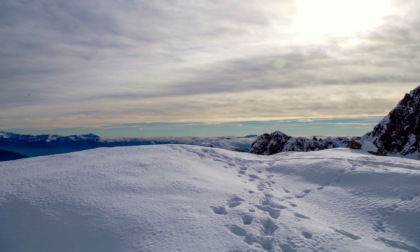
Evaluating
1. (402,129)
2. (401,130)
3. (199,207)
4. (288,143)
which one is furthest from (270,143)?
(199,207)

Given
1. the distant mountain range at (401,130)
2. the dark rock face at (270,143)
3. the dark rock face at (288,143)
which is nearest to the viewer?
the distant mountain range at (401,130)

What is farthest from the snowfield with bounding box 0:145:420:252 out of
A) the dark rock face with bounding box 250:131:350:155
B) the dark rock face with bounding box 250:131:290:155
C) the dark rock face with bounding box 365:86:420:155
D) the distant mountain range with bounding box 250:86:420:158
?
the dark rock face with bounding box 250:131:290:155

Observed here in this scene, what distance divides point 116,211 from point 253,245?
4257mm

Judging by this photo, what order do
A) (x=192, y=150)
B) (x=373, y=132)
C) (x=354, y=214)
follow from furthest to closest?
(x=373, y=132)
(x=192, y=150)
(x=354, y=214)

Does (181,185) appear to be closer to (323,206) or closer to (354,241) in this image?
(323,206)

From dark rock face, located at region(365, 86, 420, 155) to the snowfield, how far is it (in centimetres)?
4326

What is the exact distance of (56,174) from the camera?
42.0 ft

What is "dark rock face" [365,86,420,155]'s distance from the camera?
171 ft

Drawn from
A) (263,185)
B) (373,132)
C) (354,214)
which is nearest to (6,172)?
(263,185)

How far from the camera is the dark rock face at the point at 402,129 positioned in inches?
2053

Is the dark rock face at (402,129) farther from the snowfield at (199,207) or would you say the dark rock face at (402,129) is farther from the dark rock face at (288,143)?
the snowfield at (199,207)

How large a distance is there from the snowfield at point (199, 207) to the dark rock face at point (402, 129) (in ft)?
142

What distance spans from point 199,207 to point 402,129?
56.8 metres

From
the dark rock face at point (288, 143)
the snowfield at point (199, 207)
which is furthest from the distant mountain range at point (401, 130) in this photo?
the snowfield at point (199, 207)
